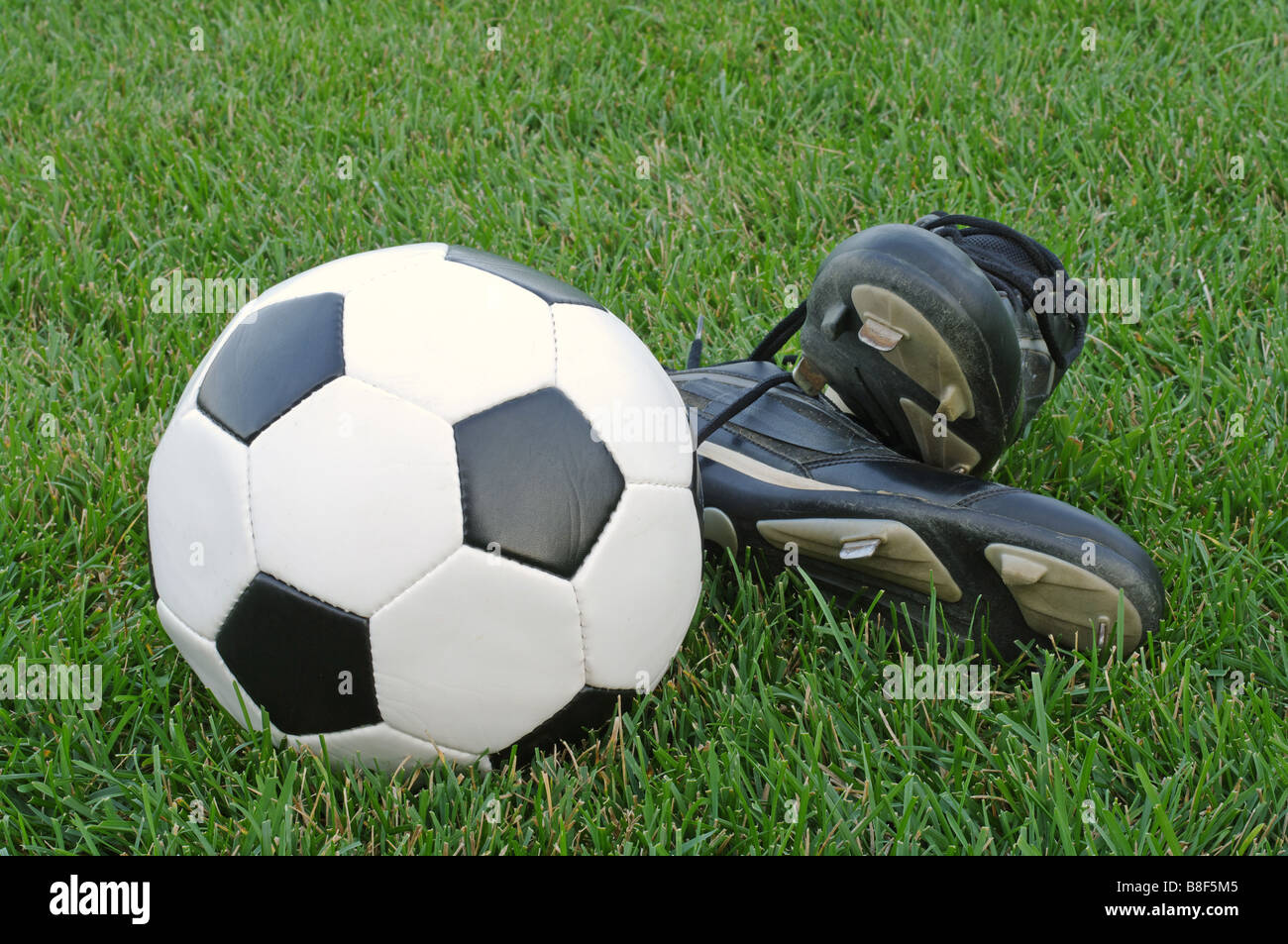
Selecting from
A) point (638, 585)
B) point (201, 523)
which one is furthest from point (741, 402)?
point (201, 523)

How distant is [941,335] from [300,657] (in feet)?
3.87

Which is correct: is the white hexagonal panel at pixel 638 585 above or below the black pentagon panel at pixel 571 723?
above

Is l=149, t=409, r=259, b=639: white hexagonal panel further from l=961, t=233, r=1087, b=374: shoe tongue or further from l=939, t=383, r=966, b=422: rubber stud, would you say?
l=961, t=233, r=1087, b=374: shoe tongue

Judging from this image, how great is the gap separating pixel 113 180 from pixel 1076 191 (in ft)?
9.45

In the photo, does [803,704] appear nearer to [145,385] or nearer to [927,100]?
[145,385]

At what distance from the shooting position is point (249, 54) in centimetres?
411

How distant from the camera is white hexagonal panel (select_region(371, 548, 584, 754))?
1.57 m

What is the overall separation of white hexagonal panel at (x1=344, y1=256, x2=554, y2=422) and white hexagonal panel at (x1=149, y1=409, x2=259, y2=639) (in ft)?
0.78

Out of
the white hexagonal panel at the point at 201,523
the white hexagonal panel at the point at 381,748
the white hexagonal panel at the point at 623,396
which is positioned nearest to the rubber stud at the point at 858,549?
the white hexagonal panel at the point at 623,396

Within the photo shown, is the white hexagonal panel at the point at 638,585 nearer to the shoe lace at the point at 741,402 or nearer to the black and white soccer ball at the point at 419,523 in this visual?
the black and white soccer ball at the point at 419,523

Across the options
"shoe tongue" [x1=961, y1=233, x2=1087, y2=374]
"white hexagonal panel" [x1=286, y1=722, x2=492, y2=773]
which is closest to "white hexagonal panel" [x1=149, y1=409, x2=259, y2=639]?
"white hexagonal panel" [x1=286, y1=722, x2=492, y2=773]

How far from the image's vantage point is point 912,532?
200 cm

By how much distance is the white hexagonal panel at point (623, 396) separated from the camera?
67.4 inches
